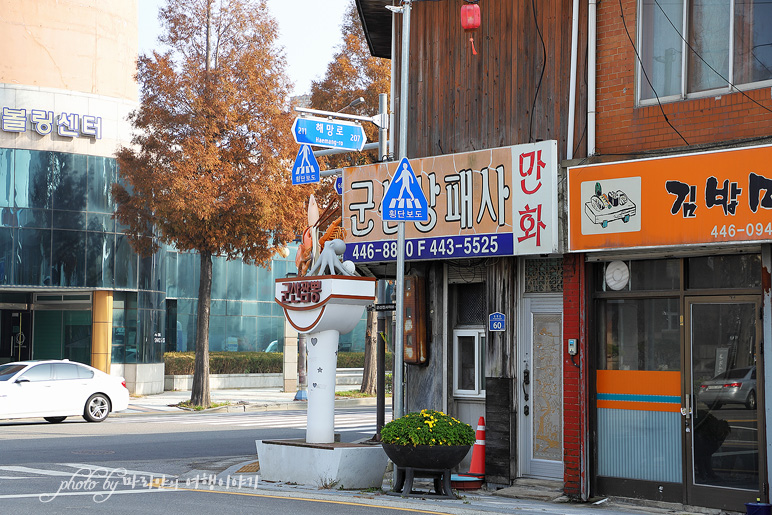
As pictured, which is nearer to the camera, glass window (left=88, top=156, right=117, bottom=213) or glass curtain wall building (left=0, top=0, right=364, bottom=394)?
glass curtain wall building (left=0, top=0, right=364, bottom=394)

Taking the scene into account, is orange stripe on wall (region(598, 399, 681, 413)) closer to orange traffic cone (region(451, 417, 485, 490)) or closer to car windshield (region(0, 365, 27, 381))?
orange traffic cone (region(451, 417, 485, 490))

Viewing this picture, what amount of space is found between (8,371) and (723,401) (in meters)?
17.0

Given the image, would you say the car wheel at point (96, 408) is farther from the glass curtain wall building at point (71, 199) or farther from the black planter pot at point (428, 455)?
the black planter pot at point (428, 455)

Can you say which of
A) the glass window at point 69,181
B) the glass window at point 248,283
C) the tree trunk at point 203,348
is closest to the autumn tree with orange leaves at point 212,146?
the tree trunk at point 203,348

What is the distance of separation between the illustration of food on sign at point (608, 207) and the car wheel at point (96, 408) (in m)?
15.4

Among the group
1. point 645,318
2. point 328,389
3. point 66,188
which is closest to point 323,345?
point 328,389

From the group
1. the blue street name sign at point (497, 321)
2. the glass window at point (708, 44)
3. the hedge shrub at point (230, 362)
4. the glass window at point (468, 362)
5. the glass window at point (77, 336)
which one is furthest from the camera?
the hedge shrub at point (230, 362)

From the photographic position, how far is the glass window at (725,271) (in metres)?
11.1

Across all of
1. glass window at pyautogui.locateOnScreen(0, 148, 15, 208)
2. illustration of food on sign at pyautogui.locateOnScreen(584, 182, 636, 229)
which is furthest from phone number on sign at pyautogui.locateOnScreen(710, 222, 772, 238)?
glass window at pyautogui.locateOnScreen(0, 148, 15, 208)

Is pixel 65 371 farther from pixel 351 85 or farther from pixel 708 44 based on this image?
pixel 708 44

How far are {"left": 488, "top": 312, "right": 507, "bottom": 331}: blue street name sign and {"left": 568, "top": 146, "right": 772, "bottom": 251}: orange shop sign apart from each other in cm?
169

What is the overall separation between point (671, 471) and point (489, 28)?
260 inches

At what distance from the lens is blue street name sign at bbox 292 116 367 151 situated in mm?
15531

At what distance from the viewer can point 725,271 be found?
11.4 metres
